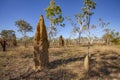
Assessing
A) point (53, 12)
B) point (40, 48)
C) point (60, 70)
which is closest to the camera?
point (60, 70)

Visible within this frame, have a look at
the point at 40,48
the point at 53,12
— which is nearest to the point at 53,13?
the point at 53,12

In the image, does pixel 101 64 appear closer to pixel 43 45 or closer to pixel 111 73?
pixel 111 73

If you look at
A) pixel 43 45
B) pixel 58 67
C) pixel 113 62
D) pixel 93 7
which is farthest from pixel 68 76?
pixel 93 7

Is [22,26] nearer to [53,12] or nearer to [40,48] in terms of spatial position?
[53,12]

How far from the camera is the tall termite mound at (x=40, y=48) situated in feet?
50.9

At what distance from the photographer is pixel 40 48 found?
51.7 feet

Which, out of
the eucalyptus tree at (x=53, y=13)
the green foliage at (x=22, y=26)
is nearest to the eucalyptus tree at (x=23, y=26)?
the green foliage at (x=22, y=26)

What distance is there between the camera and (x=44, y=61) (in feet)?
51.5

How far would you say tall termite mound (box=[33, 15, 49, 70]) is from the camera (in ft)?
50.9

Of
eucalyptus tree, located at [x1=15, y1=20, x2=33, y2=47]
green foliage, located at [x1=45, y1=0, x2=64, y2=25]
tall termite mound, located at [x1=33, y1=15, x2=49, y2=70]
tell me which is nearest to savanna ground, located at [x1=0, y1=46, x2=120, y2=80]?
tall termite mound, located at [x1=33, y1=15, x2=49, y2=70]

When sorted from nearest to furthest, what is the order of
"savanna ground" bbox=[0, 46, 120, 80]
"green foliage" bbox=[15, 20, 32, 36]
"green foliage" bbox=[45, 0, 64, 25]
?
"savanna ground" bbox=[0, 46, 120, 80] → "green foliage" bbox=[45, 0, 64, 25] → "green foliage" bbox=[15, 20, 32, 36]

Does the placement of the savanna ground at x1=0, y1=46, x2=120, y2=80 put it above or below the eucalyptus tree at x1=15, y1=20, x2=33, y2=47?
below

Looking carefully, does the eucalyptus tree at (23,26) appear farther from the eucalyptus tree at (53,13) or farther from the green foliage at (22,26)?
the eucalyptus tree at (53,13)

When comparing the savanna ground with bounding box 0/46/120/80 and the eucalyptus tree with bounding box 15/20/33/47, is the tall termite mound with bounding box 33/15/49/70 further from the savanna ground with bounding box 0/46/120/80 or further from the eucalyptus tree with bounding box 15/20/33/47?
the eucalyptus tree with bounding box 15/20/33/47
